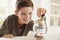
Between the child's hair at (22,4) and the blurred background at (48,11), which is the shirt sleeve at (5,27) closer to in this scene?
the blurred background at (48,11)

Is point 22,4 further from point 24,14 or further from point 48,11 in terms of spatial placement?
point 48,11

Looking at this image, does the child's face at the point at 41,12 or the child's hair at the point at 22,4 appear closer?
the child's hair at the point at 22,4

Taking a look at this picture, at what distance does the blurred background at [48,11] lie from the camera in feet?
4.58

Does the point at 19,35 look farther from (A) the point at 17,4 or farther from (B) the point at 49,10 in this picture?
(B) the point at 49,10

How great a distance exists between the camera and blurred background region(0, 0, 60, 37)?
139cm

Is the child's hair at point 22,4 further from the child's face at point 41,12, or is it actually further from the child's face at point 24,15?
the child's face at point 41,12

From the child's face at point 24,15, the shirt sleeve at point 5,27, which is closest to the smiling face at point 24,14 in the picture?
the child's face at point 24,15

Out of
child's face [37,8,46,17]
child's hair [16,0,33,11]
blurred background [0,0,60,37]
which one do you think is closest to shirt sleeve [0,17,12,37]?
blurred background [0,0,60,37]

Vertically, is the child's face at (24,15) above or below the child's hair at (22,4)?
below

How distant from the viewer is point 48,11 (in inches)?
64.4

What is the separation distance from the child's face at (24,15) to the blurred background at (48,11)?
7cm

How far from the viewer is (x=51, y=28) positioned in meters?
1.67

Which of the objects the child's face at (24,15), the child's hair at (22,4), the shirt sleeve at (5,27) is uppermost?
the child's hair at (22,4)

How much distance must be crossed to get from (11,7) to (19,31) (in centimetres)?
27
